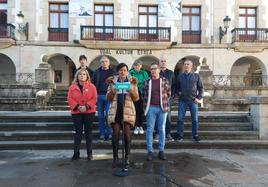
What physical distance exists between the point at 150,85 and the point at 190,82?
172cm

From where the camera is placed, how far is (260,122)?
915 cm

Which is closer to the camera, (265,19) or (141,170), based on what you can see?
(141,170)

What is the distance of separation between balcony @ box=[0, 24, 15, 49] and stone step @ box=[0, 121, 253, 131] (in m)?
15.1

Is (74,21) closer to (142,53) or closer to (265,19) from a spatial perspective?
(142,53)

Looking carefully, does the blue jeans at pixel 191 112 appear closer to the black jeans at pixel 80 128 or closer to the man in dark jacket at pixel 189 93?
the man in dark jacket at pixel 189 93

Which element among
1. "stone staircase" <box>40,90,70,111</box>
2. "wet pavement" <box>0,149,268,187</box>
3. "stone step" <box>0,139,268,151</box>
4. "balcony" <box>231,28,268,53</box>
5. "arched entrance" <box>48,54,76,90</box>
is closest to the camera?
"wet pavement" <box>0,149,268,187</box>

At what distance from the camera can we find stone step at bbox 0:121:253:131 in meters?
9.25

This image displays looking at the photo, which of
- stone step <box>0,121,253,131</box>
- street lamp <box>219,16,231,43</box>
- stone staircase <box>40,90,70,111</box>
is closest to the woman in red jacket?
stone step <box>0,121,253,131</box>

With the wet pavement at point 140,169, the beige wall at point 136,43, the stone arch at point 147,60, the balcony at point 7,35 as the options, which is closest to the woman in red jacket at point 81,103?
the wet pavement at point 140,169

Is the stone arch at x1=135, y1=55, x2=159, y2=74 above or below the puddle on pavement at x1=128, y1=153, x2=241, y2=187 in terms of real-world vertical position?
above

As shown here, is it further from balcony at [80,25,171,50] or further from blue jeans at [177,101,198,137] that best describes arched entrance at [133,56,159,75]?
blue jeans at [177,101,198,137]

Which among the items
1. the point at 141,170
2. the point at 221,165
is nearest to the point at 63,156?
the point at 141,170

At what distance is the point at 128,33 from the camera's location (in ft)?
78.7

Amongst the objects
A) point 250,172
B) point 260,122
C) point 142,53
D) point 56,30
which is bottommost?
point 250,172
